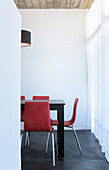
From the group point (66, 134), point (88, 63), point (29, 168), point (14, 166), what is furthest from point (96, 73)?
point (14, 166)

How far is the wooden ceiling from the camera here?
4410mm

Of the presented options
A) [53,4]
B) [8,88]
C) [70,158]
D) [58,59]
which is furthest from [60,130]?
[53,4]

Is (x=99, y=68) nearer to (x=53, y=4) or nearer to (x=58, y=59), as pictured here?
(x=58, y=59)

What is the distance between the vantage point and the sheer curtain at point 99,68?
9.93ft

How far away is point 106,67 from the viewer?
3.02 m

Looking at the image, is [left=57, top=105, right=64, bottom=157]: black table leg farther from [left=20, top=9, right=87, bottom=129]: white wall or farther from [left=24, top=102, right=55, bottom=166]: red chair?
[left=20, top=9, right=87, bottom=129]: white wall

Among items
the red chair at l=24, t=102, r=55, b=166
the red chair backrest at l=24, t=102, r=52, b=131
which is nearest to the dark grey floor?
the red chair at l=24, t=102, r=55, b=166

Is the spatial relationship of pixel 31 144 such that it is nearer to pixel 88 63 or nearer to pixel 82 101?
pixel 82 101

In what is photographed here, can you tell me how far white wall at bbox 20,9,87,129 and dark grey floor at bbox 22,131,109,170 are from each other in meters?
1.37

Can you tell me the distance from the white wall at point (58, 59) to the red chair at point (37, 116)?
212 cm

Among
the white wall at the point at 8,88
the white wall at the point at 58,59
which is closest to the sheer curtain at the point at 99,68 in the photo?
the white wall at the point at 58,59

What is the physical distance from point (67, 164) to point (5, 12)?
2.28m

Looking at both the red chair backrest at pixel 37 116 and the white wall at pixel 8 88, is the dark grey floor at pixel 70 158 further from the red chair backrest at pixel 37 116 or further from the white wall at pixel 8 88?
the white wall at pixel 8 88

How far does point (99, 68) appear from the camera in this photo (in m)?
3.74
